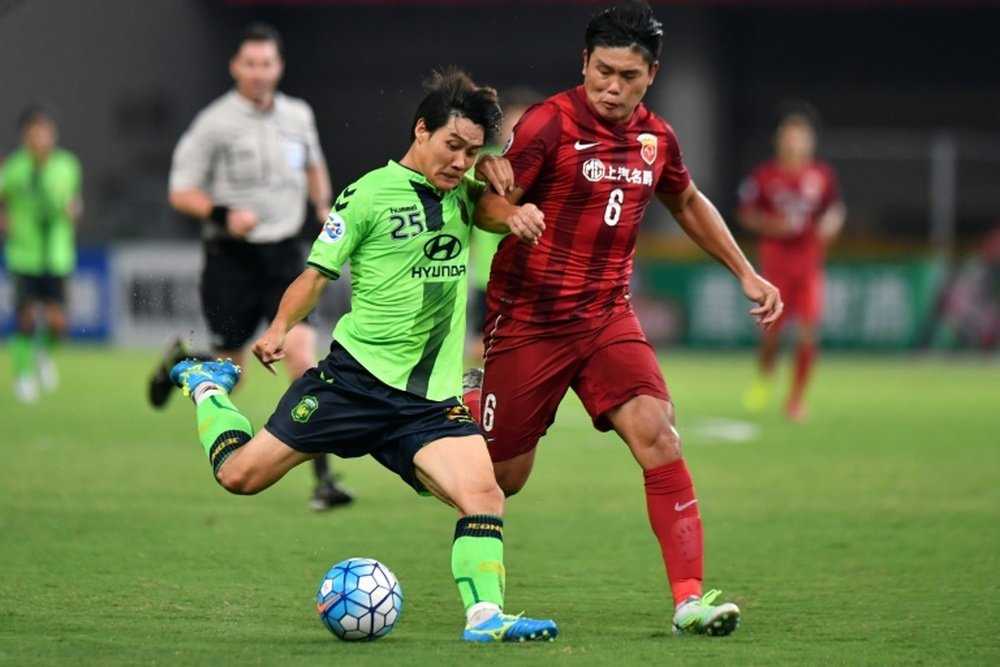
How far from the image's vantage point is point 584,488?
10633mm

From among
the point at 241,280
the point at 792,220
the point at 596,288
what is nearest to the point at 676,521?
the point at 596,288

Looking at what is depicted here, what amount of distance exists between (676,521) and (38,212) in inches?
496

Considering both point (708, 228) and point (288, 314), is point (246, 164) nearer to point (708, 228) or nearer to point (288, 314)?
point (708, 228)

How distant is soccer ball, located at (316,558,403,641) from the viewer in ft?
19.6

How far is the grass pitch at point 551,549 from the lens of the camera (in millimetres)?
5910

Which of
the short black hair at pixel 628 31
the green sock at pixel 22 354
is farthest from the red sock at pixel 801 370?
the short black hair at pixel 628 31

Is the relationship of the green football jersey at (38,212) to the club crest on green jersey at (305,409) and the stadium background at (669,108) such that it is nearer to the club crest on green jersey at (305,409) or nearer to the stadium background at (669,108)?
the stadium background at (669,108)

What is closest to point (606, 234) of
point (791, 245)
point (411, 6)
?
point (791, 245)

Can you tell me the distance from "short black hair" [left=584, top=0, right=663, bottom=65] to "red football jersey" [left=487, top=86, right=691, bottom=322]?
0.97 ft

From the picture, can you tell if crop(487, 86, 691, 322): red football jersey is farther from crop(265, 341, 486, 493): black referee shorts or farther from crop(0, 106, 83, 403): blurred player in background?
crop(0, 106, 83, 403): blurred player in background

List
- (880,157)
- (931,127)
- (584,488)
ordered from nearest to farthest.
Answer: (584,488) < (880,157) < (931,127)

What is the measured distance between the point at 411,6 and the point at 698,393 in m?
13.6

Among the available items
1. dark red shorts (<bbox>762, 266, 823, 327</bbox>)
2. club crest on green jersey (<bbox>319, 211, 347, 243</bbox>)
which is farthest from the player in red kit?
dark red shorts (<bbox>762, 266, 823, 327</bbox>)

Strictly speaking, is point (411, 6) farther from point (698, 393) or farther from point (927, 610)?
point (927, 610)
